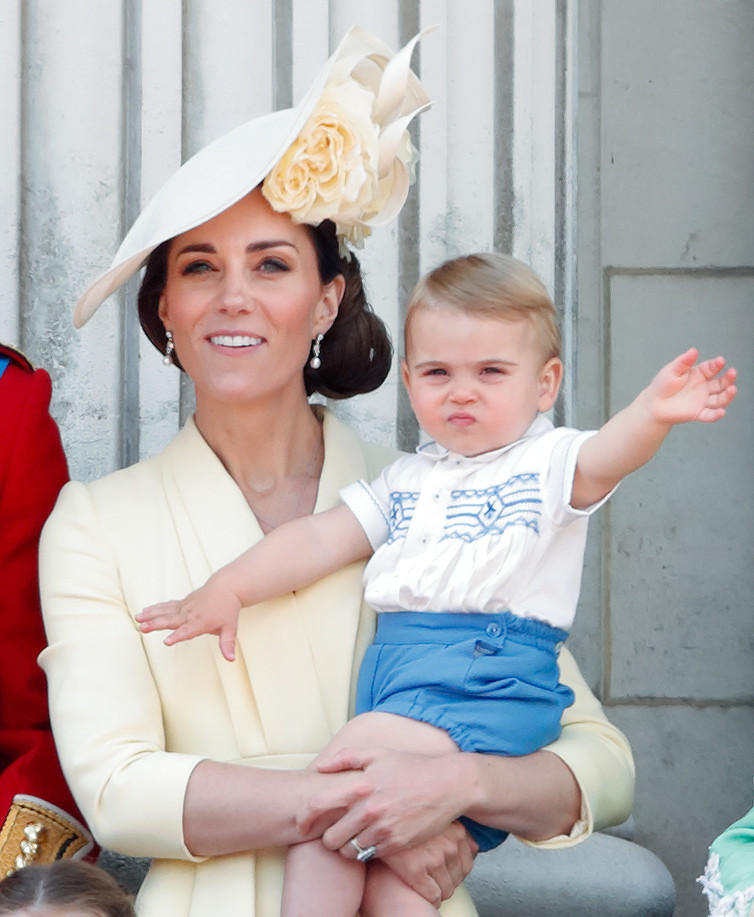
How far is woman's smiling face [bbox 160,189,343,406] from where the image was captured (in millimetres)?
2832

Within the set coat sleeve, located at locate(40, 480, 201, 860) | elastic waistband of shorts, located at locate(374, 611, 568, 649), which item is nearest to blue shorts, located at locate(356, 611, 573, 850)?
elastic waistband of shorts, located at locate(374, 611, 568, 649)

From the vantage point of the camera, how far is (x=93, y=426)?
354 centimetres

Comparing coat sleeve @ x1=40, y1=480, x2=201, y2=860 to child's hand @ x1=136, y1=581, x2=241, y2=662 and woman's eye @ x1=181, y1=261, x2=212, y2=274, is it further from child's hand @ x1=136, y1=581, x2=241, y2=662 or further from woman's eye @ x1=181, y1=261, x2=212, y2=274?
woman's eye @ x1=181, y1=261, x2=212, y2=274

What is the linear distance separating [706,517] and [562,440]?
1476mm

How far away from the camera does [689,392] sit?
2320mm

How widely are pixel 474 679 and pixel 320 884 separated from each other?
0.38 m

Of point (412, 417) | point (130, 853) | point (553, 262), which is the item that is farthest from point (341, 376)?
point (130, 853)

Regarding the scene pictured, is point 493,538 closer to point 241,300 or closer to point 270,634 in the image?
point 270,634

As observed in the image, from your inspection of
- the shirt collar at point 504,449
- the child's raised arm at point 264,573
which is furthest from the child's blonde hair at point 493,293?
the child's raised arm at point 264,573

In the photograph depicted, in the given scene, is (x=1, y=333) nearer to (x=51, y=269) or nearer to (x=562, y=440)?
(x=51, y=269)

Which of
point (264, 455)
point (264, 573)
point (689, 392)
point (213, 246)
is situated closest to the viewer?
point (689, 392)

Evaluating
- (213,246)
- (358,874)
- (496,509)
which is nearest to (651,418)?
(496,509)

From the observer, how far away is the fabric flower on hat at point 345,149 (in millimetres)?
2787

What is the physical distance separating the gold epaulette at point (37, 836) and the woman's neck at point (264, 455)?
2.03 ft
